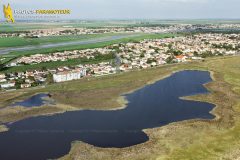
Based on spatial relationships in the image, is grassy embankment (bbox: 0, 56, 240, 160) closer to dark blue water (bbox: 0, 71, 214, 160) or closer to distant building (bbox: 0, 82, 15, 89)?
dark blue water (bbox: 0, 71, 214, 160)

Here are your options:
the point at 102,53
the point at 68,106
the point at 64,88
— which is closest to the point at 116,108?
the point at 68,106

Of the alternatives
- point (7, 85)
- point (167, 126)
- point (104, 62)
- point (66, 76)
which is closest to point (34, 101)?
point (7, 85)

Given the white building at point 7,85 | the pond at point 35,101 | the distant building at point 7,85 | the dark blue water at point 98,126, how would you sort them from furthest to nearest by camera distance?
the white building at point 7,85, the distant building at point 7,85, the pond at point 35,101, the dark blue water at point 98,126

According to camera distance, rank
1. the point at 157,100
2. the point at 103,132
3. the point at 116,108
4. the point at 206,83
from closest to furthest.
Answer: the point at 103,132
the point at 116,108
the point at 157,100
the point at 206,83

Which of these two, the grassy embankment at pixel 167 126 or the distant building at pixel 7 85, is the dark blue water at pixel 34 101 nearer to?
the grassy embankment at pixel 167 126

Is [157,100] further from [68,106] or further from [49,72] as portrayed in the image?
[49,72]

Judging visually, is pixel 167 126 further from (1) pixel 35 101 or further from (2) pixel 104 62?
(2) pixel 104 62

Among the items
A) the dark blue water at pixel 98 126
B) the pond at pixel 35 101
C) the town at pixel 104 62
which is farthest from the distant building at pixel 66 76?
the dark blue water at pixel 98 126
